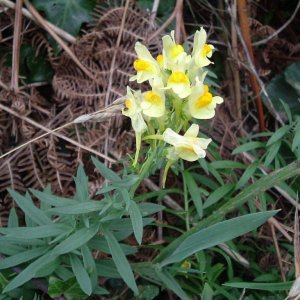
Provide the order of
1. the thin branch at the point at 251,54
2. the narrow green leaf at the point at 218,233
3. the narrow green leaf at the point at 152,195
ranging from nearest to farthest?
the narrow green leaf at the point at 218,233 < the narrow green leaf at the point at 152,195 < the thin branch at the point at 251,54

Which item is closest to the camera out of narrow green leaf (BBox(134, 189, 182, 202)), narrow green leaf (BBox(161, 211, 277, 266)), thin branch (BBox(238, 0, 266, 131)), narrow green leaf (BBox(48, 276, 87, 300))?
narrow green leaf (BBox(161, 211, 277, 266))

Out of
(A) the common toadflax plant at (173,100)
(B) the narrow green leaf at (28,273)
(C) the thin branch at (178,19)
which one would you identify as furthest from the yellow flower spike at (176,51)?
(C) the thin branch at (178,19)

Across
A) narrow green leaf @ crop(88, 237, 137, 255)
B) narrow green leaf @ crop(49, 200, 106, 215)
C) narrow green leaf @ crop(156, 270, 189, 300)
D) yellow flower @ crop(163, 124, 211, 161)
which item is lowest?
narrow green leaf @ crop(156, 270, 189, 300)

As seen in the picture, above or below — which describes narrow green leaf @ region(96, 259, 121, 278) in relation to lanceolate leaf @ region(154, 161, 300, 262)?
below

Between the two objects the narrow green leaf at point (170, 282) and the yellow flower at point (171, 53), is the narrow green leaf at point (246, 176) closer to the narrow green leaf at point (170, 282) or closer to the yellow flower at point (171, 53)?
the narrow green leaf at point (170, 282)

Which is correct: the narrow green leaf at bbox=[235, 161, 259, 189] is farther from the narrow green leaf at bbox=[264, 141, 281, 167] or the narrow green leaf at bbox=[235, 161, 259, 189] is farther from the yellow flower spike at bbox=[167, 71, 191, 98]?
the yellow flower spike at bbox=[167, 71, 191, 98]

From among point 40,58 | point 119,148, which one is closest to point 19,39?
point 40,58

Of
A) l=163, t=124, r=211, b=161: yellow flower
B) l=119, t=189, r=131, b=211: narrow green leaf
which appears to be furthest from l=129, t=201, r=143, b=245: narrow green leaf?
l=163, t=124, r=211, b=161: yellow flower

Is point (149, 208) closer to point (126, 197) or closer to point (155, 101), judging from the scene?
point (126, 197)
